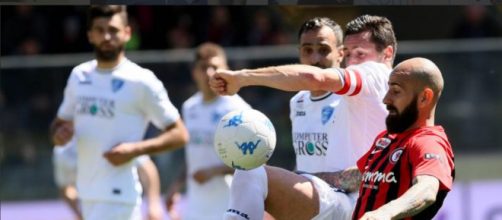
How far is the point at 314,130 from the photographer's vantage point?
27.8 ft

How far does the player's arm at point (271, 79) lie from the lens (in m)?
7.27

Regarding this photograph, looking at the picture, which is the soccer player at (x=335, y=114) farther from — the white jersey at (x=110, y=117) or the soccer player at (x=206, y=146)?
the soccer player at (x=206, y=146)

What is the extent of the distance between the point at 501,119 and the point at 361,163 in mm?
8839

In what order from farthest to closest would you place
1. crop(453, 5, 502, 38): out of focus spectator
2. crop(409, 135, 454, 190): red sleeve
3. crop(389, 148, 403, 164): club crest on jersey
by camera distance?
crop(453, 5, 502, 38): out of focus spectator
crop(389, 148, 403, 164): club crest on jersey
crop(409, 135, 454, 190): red sleeve

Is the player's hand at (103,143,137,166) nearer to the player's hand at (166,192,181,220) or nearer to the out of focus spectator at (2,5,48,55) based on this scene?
the player's hand at (166,192,181,220)

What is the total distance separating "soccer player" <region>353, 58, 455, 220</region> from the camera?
6973mm

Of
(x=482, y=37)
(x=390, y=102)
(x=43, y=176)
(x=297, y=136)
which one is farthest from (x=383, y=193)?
(x=482, y=37)

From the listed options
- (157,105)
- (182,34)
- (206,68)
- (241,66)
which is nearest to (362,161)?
(157,105)

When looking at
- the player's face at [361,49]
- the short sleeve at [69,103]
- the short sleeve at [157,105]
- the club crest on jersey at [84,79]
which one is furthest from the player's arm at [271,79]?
the short sleeve at [69,103]

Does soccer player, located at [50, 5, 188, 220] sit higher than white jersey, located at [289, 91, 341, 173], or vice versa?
white jersey, located at [289, 91, 341, 173]

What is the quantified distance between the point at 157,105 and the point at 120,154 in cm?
51

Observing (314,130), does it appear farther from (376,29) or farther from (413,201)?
(413,201)

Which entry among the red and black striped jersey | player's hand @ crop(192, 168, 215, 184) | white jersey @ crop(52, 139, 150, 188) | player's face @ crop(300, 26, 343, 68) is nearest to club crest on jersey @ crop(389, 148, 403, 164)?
the red and black striped jersey

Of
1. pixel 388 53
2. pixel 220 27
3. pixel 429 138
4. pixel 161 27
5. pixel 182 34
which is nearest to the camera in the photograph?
pixel 429 138
